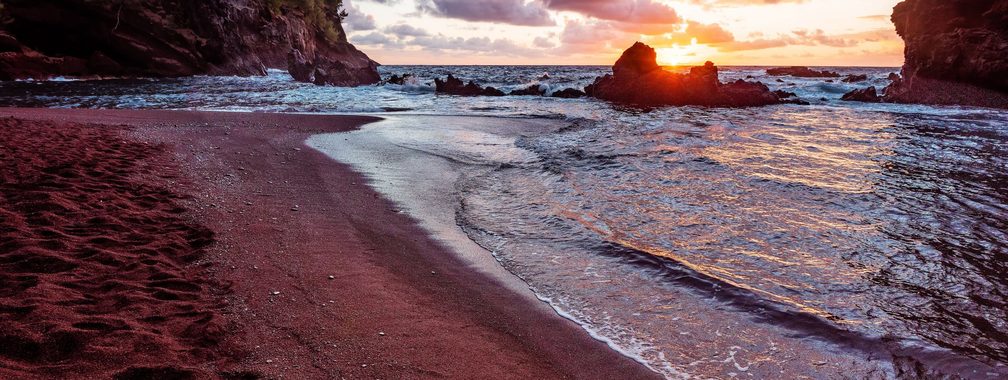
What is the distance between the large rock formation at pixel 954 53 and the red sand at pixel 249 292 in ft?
92.4

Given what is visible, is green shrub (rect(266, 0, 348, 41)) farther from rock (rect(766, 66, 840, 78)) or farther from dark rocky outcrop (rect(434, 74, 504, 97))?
rock (rect(766, 66, 840, 78))

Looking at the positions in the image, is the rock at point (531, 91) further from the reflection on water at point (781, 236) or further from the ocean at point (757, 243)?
the reflection on water at point (781, 236)

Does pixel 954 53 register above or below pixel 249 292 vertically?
above

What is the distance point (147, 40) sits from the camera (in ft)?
133

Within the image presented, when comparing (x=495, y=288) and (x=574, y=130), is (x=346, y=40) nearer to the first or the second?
(x=574, y=130)

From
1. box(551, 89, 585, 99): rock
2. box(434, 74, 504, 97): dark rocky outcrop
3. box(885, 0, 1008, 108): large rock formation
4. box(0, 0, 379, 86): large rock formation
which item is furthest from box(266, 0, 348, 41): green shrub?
box(885, 0, 1008, 108): large rock formation

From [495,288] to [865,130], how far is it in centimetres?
1543

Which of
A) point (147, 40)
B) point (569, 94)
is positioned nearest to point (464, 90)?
point (569, 94)

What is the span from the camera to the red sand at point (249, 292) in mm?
2965

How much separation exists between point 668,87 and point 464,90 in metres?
13.5

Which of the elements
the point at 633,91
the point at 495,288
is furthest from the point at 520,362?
the point at 633,91

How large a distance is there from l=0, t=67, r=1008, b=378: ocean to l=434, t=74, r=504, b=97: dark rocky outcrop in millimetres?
21112

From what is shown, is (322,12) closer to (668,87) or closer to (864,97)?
(668,87)

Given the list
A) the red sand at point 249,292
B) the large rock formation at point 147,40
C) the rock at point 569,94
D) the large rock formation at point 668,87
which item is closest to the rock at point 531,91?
the rock at point 569,94
